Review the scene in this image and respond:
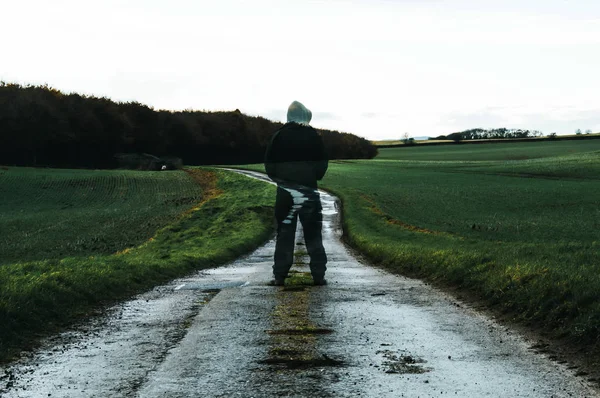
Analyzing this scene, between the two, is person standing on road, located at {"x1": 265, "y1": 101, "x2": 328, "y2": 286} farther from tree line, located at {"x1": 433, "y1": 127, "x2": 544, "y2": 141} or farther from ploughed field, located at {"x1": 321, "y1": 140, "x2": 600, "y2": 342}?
tree line, located at {"x1": 433, "y1": 127, "x2": 544, "y2": 141}

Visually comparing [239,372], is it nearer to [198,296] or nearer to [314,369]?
[314,369]

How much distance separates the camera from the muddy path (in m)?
6.59

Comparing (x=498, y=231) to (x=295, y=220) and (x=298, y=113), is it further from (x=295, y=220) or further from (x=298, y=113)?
(x=298, y=113)

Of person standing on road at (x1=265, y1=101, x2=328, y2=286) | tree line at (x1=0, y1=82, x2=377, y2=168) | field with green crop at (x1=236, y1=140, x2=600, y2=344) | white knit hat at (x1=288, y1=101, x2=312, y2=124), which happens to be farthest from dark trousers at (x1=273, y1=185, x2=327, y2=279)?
tree line at (x1=0, y1=82, x2=377, y2=168)

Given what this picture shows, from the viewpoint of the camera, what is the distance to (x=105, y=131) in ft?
352

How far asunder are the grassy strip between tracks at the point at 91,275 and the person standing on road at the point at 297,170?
3467 millimetres

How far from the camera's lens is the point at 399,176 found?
276 feet

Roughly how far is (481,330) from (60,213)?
Result: 4768cm

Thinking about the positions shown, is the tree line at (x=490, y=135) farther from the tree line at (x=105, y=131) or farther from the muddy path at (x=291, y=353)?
the muddy path at (x=291, y=353)

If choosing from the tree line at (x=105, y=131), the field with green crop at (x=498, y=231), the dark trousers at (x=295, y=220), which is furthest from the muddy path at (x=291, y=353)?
the tree line at (x=105, y=131)

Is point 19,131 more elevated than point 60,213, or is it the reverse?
point 19,131

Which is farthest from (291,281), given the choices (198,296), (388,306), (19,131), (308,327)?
(19,131)

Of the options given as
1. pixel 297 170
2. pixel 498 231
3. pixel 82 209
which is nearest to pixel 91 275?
pixel 297 170

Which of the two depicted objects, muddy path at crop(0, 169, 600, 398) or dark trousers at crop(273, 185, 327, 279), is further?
dark trousers at crop(273, 185, 327, 279)
